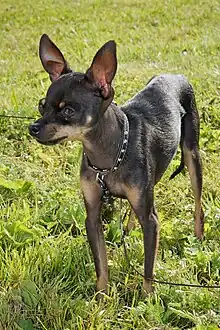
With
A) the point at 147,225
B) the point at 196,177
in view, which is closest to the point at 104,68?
the point at 147,225

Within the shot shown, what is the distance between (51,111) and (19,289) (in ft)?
3.49

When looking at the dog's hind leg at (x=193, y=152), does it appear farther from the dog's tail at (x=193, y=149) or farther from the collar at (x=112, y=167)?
the collar at (x=112, y=167)

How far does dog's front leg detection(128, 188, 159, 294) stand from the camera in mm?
3393

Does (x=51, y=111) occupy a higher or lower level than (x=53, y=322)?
higher

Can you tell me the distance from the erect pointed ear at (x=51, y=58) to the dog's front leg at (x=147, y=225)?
2.56 feet

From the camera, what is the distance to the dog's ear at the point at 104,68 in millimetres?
3082

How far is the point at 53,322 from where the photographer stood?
3.32 m

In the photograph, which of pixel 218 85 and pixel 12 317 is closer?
pixel 12 317

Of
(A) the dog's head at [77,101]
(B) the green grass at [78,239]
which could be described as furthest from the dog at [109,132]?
(B) the green grass at [78,239]

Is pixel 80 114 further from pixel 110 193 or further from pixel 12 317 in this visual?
pixel 12 317

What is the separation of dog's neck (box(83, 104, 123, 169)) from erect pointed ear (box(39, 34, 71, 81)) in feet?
1.16

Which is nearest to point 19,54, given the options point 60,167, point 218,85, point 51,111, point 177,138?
point 218,85

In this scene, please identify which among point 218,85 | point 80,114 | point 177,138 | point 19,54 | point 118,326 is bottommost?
point 19,54

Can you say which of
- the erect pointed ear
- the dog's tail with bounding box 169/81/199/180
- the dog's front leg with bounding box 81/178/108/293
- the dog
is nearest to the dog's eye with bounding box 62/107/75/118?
the dog
